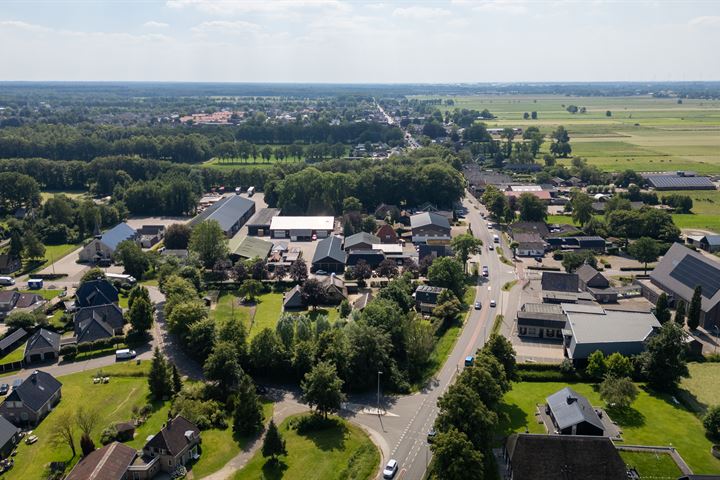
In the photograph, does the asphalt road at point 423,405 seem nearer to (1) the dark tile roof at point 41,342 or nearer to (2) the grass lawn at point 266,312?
(2) the grass lawn at point 266,312

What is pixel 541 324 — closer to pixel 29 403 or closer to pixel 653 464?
pixel 653 464

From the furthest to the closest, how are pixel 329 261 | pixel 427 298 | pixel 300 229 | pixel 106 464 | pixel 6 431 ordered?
pixel 300 229, pixel 329 261, pixel 427 298, pixel 6 431, pixel 106 464

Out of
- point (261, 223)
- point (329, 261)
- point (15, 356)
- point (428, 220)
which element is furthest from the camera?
point (261, 223)

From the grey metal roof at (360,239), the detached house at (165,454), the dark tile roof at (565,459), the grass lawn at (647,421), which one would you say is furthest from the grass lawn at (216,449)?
the grey metal roof at (360,239)

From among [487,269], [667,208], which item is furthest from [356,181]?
[667,208]

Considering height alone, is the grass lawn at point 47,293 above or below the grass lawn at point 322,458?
below

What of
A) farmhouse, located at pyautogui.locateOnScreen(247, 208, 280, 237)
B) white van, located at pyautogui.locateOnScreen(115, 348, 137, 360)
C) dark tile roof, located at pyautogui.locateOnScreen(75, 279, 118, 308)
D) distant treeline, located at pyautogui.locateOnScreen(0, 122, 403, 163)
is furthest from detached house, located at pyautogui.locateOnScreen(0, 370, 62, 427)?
distant treeline, located at pyautogui.locateOnScreen(0, 122, 403, 163)

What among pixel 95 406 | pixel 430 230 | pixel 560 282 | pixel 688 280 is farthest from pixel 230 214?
pixel 688 280
